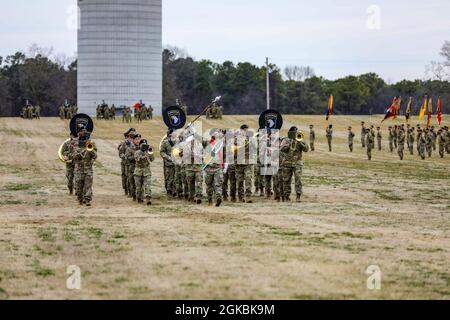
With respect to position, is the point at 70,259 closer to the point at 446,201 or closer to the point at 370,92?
the point at 446,201

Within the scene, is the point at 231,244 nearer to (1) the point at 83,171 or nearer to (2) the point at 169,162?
(1) the point at 83,171

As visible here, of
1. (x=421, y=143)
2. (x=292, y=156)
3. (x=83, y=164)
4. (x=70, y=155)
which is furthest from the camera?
(x=421, y=143)

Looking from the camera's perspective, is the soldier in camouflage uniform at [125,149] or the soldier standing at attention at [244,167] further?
the soldier in camouflage uniform at [125,149]

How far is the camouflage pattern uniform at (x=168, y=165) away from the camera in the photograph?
1051 inches

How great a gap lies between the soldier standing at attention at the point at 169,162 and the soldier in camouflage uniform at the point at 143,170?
902mm

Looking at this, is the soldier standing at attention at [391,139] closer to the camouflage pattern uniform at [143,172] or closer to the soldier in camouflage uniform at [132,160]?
the soldier in camouflage uniform at [132,160]

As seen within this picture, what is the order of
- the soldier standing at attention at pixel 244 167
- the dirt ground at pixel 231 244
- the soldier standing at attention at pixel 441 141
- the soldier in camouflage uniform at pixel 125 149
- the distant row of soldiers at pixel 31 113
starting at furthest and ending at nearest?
the distant row of soldiers at pixel 31 113 < the soldier standing at attention at pixel 441 141 < the soldier in camouflage uniform at pixel 125 149 < the soldier standing at attention at pixel 244 167 < the dirt ground at pixel 231 244

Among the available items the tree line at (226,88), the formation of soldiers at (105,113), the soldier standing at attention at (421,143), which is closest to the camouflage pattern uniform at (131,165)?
the soldier standing at attention at (421,143)

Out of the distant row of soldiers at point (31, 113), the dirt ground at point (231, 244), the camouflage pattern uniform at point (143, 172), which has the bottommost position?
the dirt ground at point (231, 244)

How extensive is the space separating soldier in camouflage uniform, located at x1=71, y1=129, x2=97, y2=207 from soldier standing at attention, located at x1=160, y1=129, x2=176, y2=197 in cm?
219

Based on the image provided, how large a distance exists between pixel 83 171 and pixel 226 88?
103 meters

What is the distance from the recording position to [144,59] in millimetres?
106625

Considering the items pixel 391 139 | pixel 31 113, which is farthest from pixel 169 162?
pixel 31 113

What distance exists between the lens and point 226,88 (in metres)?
128
